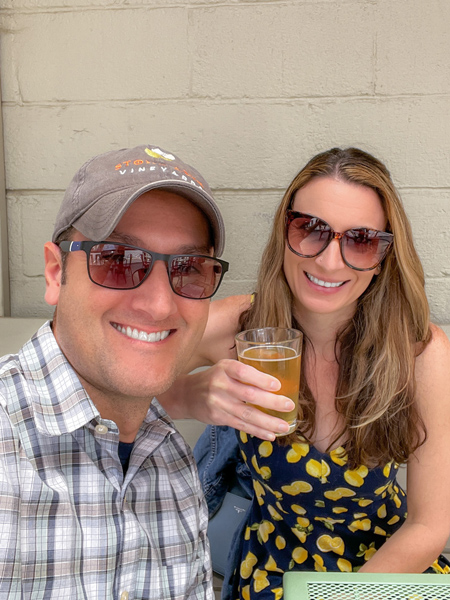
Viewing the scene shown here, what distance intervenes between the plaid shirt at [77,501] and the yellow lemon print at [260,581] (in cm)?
65

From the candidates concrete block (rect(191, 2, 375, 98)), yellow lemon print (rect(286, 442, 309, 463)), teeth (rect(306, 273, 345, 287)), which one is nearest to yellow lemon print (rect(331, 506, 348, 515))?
yellow lemon print (rect(286, 442, 309, 463))

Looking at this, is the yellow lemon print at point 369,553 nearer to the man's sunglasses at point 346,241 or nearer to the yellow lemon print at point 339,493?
the yellow lemon print at point 339,493

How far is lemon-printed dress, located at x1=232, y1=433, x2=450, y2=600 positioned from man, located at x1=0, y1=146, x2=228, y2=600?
1.97 feet

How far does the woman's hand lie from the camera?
1345 mm

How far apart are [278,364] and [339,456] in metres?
0.67

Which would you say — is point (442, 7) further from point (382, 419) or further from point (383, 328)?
point (382, 419)

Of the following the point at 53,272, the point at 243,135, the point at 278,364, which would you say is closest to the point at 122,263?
the point at 53,272

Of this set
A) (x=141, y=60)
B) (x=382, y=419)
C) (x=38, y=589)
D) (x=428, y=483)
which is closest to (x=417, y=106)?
(x=141, y=60)

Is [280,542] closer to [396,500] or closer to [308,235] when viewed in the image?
[396,500]

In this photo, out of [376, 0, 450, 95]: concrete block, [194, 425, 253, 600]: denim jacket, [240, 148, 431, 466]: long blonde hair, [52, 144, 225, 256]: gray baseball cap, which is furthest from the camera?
[376, 0, 450, 95]: concrete block

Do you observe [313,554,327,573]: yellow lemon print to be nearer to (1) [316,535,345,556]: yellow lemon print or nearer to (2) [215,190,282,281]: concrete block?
(1) [316,535,345,556]: yellow lemon print

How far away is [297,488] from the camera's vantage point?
6.26 feet

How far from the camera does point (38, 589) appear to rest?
1.06 metres

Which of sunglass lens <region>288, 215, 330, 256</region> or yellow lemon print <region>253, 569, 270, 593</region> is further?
yellow lemon print <region>253, 569, 270, 593</region>
